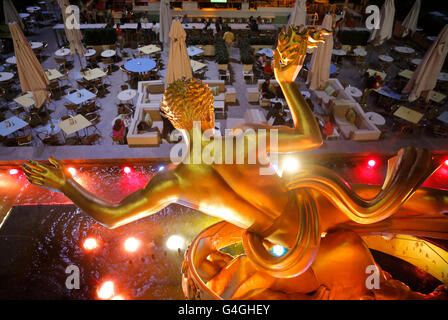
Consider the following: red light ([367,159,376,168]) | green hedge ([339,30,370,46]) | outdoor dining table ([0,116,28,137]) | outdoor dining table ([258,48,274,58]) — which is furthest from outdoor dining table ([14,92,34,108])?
green hedge ([339,30,370,46])

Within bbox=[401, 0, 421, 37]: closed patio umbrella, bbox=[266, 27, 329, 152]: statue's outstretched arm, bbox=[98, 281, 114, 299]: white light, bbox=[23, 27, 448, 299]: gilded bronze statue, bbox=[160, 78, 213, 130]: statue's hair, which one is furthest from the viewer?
bbox=[401, 0, 421, 37]: closed patio umbrella

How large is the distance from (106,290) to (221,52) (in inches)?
470

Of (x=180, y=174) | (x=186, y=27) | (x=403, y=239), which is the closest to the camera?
(x=180, y=174)

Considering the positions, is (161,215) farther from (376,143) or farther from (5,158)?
(376,143)

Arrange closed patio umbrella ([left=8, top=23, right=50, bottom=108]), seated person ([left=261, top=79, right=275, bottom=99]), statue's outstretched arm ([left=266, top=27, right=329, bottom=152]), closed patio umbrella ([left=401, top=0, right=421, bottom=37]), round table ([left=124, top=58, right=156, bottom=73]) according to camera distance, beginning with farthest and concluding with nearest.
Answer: closed patio umbrella ([left=401, top=0, right=421, bottom=37])
round table ([left=124, top=58, right=156, bottom=73])
seated person ([left=261, top=79, right=275, bottom=99])
closed patio umbrella ([left=8, top=23, right=50, bottom=108])
statue's outstretched arm ([left=266, top=27, right=329, bottom=152])

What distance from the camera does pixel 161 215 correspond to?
6.74 m

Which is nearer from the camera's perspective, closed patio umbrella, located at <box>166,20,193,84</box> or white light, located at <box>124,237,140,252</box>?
white light, located at <box>124,237,140,252</box>

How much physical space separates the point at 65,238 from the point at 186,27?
15.7 metres

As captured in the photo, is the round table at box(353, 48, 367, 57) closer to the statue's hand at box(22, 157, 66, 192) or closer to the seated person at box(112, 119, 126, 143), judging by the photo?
the seated person at box(112, 119, 126, 143)

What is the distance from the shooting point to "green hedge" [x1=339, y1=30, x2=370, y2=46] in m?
17.3

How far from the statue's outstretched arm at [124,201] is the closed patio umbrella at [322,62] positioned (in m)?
9.14

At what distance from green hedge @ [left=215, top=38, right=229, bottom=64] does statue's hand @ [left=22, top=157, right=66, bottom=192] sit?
11714 millimetres

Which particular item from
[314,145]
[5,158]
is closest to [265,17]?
[5,158]

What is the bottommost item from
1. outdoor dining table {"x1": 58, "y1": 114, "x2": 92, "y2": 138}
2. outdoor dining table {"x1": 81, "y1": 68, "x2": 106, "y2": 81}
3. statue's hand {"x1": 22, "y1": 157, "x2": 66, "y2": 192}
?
outdoor dining table {"x1": 58, "y1": 114, "x2": 92, "y2": 138}
